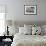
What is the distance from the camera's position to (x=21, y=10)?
5.03 meters

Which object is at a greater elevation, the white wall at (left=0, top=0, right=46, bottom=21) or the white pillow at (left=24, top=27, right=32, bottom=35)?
the white wall at (left=0, top=0, right=46, bottom=21)

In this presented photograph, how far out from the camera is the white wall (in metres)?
5.00

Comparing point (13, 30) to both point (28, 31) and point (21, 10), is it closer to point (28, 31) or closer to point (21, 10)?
point (28, 31)

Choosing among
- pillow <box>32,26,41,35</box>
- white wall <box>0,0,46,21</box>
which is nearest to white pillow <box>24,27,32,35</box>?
pillow <box>32,26,41,35</box>

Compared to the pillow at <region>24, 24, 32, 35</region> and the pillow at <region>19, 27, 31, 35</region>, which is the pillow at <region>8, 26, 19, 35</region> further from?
the pillow at <region>24, 24, 32, 35</region>

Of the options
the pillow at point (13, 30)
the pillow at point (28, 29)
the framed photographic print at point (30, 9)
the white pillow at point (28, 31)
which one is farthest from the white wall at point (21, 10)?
the white pillow at point (28, 31)

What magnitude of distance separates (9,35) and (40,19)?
145 centimetres

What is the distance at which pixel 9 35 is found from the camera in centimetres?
478

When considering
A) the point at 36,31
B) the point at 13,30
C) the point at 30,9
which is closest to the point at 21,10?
the point at 30,9

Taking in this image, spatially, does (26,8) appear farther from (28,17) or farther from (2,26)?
(2,26)

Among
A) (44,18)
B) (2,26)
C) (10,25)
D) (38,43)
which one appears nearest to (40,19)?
(44,18)

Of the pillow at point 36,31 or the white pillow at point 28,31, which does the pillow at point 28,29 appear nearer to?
the white pillow at point 28,31

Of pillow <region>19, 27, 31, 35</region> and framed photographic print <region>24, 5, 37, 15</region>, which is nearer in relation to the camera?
pillow <region>19, 27, 31, 35</region>

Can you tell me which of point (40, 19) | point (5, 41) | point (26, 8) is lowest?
point (5, 41)
